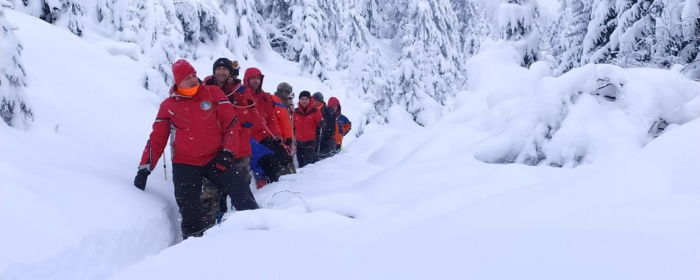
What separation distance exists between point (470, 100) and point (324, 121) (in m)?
3.32

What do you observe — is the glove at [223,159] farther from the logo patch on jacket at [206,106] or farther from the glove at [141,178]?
the glove at [141,178]

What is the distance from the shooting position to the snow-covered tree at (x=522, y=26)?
10.6 m

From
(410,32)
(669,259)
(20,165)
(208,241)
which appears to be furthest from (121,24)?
(410,32)

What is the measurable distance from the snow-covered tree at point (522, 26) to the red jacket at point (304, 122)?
4449mm

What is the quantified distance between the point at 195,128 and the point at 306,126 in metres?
4.53

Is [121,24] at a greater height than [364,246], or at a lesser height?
lesser

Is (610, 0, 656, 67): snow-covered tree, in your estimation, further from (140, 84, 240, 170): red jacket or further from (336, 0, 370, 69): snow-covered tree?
(336, 0, 370, 69): snow-covered tree

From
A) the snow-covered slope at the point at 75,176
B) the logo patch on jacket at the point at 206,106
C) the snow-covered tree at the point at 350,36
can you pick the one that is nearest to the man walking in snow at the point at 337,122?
the snow-covered slope at the point at 75,176

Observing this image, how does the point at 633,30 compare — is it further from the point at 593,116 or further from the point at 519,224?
the point at 519,224

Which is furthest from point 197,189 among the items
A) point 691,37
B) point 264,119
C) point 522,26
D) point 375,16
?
point 375,16

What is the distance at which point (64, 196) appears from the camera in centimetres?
402

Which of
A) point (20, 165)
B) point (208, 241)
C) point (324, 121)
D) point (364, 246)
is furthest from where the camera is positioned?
point (324, 121)

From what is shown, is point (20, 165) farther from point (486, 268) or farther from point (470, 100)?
point (470, 100)

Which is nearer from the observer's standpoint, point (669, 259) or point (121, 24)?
point (669, 259)
